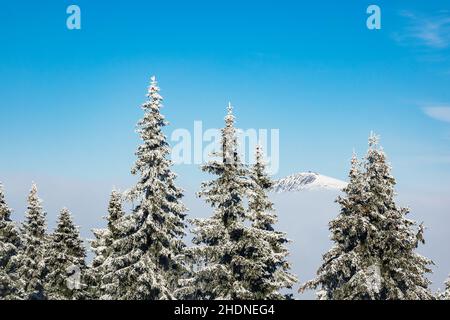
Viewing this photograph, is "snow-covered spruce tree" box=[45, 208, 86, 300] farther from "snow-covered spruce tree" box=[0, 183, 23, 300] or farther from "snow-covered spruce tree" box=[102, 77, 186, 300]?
"snow-covered spruce tree" box=[102, 77, 186, 300]

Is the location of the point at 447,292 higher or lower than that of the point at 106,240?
lower

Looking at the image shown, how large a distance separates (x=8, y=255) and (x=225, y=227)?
72.2 feet

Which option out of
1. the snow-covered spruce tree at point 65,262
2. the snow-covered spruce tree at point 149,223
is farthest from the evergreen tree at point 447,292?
the snow-covered spruce tree at point 65,262

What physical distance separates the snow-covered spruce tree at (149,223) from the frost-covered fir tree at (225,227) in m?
2.26

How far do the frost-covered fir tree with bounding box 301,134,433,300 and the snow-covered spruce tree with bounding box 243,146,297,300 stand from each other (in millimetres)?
3370

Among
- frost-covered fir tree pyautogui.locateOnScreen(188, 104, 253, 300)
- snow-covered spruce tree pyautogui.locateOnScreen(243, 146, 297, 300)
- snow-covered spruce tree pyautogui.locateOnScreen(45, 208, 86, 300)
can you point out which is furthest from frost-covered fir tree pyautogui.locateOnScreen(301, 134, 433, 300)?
snow-covered spruce tree pyautogui.locateOnScreen(45, 208, 86, 300)

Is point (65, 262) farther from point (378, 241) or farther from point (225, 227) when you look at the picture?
point (378, 241)

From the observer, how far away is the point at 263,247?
1074 inches

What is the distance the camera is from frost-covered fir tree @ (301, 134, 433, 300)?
27.6 m

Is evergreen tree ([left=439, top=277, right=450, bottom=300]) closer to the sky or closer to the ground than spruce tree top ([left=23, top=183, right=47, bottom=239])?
closer to the ground

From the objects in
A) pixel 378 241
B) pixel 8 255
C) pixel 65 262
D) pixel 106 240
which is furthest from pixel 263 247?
pixel 8 255

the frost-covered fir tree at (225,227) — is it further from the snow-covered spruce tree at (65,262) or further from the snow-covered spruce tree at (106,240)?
the snow-covered spruce tree at (65,262)

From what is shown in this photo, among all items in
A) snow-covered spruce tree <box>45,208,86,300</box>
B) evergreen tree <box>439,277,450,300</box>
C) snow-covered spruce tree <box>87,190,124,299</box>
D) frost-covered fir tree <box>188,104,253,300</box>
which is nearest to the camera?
frost-covered fir tree <box>188,104,253,300</box>

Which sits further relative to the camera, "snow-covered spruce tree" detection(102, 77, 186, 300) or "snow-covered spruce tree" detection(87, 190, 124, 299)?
"snow-covered spruce tree" detection(87, 190, 124, 299)
